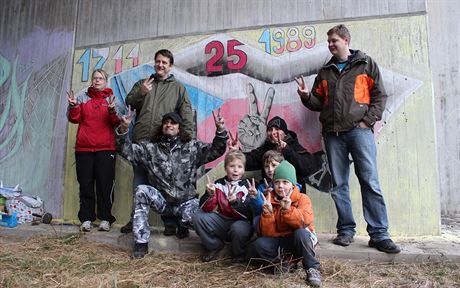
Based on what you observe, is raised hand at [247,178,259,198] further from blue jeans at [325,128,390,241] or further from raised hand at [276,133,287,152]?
blue jeans at [325,128,390,241]

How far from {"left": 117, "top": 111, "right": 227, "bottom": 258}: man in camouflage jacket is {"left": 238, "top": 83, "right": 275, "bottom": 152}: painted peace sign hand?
83 centimetres

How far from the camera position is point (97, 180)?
430 centimetres

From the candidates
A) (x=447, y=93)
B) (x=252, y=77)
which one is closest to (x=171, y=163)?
(x=252, y=77)

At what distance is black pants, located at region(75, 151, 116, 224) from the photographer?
168 inches

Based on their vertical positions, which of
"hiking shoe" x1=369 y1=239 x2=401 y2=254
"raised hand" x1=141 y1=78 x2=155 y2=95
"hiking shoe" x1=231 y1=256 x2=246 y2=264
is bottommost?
"hiking shoe" x1=231 y1=256 x2=246 y2=264

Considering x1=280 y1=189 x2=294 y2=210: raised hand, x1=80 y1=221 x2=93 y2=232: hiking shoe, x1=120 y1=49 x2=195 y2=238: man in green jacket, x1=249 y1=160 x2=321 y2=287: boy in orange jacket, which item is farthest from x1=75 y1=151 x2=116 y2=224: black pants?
x1=280 y1=189 x2=294 y2=210: raised hand

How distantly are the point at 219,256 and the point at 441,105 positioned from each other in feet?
12.3

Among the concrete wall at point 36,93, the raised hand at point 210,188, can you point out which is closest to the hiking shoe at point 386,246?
the raised hand at point 210,188

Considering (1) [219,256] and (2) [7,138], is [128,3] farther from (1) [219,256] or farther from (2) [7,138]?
(1) [219,256]

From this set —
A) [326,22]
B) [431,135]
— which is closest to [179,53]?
[326,22]

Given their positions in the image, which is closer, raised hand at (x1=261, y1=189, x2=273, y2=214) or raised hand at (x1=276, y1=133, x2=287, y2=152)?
raised hand at (x1=261, y1=189, x2=273, y2=214)

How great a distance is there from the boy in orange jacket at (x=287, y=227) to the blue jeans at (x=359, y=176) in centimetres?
73

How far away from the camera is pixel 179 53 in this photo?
15.9 feet

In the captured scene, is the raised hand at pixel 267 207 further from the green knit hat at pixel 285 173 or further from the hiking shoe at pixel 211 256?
the hiking shoe at pixel 211 256
